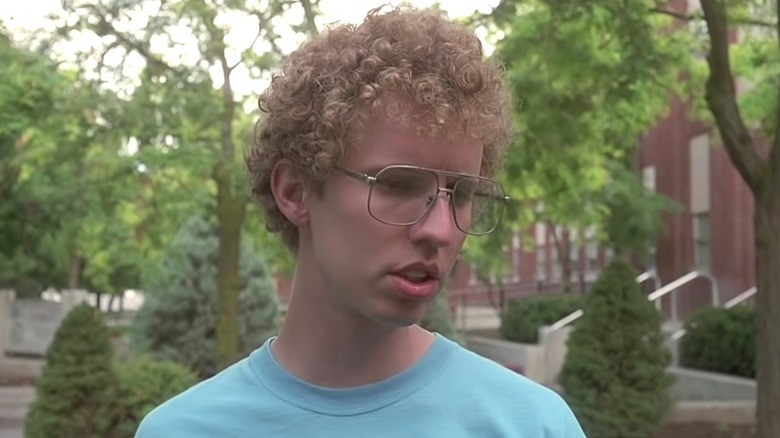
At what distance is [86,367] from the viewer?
882 centimetres

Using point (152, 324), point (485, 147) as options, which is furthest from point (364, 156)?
point (152, 324)

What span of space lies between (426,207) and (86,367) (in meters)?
7.94

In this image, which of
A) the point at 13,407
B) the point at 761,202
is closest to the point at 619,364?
the point at 761,202

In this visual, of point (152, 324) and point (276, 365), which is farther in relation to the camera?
point (152, 324)

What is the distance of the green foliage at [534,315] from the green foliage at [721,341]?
441 cm

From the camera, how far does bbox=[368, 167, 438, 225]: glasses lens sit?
4.58ft

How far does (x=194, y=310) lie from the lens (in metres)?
14.9

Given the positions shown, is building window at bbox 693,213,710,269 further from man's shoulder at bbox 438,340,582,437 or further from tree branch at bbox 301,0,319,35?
man's shoulder at bbox 438,340,582,437

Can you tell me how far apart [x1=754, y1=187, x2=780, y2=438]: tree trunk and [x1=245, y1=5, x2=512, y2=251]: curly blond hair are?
7.33 meters

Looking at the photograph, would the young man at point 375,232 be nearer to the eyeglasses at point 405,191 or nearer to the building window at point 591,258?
the eyeglasses at point 405,191

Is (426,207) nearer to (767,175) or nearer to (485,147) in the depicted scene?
(485,147)

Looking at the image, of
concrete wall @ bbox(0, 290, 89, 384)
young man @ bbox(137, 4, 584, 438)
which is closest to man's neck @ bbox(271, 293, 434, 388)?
young man @ bbox(137, 4, 584, 438)

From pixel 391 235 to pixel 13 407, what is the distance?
45.0 ft

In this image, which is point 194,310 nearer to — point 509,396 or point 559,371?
point 559,371
